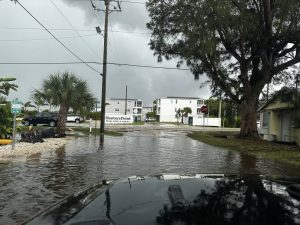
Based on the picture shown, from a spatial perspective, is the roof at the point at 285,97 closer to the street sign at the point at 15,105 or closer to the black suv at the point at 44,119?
the street sign at the point at 15,105

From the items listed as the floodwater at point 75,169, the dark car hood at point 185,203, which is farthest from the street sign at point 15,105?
the dark car hood at point 185,203

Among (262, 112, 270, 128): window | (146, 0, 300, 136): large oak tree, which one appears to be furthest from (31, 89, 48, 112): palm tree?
(262, 112, 270, 128): window

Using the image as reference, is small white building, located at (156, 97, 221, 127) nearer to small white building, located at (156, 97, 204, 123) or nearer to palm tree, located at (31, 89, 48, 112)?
small white building, located at (156, 97, 204, 123)

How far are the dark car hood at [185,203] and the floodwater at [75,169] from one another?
14.6 ft

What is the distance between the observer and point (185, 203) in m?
3.03

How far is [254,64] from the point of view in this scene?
33500mm

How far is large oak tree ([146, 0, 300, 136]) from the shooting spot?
2645 cm

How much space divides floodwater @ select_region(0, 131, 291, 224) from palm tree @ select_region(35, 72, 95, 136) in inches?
400

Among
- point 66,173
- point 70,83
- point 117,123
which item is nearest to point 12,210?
point 66,173

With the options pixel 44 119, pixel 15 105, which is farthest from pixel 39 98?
pixel 44 119

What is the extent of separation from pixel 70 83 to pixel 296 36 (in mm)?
13903

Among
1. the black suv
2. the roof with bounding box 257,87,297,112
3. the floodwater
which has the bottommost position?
the floodwater

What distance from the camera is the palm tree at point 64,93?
29.6 metres

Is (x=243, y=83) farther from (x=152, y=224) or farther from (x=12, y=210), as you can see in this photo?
(x=152, y=224)
